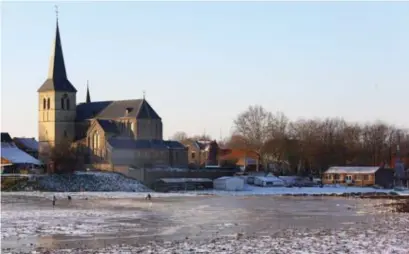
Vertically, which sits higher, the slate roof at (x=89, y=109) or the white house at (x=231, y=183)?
the slate roof at (x=89, y=109)

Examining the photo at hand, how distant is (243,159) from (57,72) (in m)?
40.5

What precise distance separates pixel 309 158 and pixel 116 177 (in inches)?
1668

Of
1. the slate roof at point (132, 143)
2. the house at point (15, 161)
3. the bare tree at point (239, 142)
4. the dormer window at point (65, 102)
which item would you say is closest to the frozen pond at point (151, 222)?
the house at point (15, 161)

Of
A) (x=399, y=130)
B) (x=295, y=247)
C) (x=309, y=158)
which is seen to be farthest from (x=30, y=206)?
(x=399, y=130)

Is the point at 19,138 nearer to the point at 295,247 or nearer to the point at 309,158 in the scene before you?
the point at 309,158

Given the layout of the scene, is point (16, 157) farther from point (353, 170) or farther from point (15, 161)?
point (353, 170)

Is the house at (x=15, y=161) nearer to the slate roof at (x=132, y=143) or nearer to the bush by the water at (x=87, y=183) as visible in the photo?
the slate roof at (x=132, y=143)

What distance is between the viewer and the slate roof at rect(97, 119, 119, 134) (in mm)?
104562

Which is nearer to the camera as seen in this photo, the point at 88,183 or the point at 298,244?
the point at 298,244

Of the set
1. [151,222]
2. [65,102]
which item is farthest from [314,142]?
[151,222]

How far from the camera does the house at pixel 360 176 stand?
320 ft

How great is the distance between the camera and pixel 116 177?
84.6 m

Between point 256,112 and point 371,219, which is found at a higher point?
point 256,112

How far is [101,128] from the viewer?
103500mm
